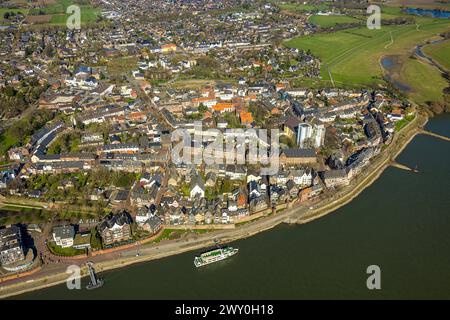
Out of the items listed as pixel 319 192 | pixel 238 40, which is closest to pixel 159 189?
pixel 319 192

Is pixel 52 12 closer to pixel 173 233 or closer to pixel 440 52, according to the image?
pixel 440 52

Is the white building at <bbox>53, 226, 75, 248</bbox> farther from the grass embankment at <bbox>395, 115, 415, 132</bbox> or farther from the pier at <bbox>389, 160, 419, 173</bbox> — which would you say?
the grass embankment at <bbox>395, 115, 415, 132</bbox>

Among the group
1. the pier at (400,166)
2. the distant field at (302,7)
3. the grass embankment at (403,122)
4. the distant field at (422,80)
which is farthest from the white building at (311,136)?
the distant field at (302,7)

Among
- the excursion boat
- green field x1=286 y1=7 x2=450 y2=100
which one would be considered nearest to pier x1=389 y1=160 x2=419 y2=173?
the excursion boat

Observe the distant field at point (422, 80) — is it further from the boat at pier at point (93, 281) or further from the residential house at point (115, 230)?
the boat at pier at point (93, 281)

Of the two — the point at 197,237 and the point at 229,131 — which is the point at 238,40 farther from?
the point at 197,237
